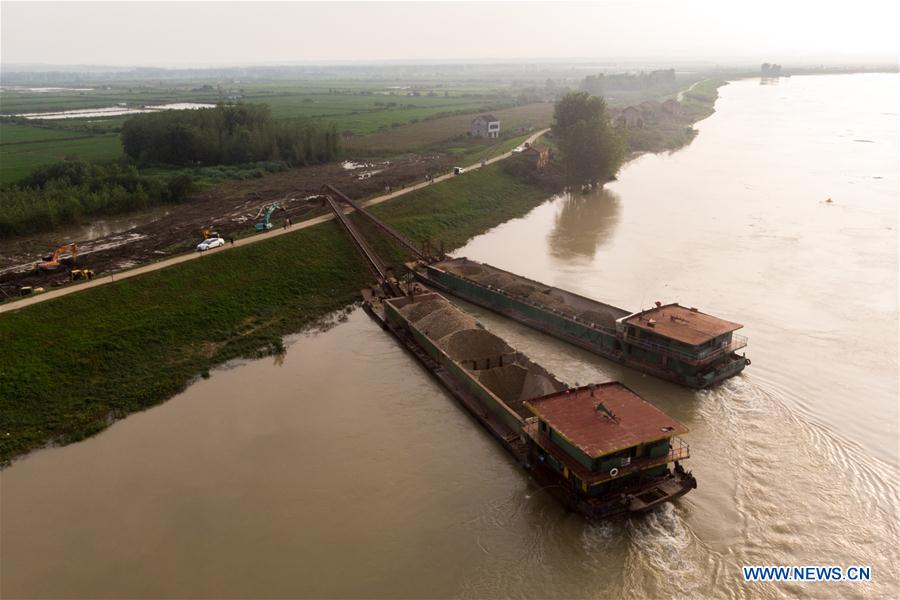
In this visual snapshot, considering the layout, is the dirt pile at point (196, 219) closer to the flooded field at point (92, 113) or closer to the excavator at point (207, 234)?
the excavator at point (207, 234)

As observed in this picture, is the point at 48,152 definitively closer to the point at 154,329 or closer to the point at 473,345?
the point at 154,329

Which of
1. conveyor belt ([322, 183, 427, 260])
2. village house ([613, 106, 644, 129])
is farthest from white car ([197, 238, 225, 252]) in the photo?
village house ([613, 106, 644, 129])

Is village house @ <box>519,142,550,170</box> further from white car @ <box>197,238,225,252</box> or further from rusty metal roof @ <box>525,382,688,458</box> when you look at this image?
rusty metal roof @ <box>525,382,688,458</box>

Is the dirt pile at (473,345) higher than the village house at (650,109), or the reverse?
the village house at (650,109)

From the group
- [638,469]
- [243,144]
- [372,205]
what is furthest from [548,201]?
[638,469]

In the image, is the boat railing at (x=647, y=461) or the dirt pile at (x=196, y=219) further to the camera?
the dirt pile at (x=196, y=219)

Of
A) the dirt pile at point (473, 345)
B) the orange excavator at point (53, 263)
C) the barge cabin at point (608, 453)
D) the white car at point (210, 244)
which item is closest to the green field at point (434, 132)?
the white car at point (210, 244)

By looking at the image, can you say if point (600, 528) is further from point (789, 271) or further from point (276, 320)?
point (789, 271)
